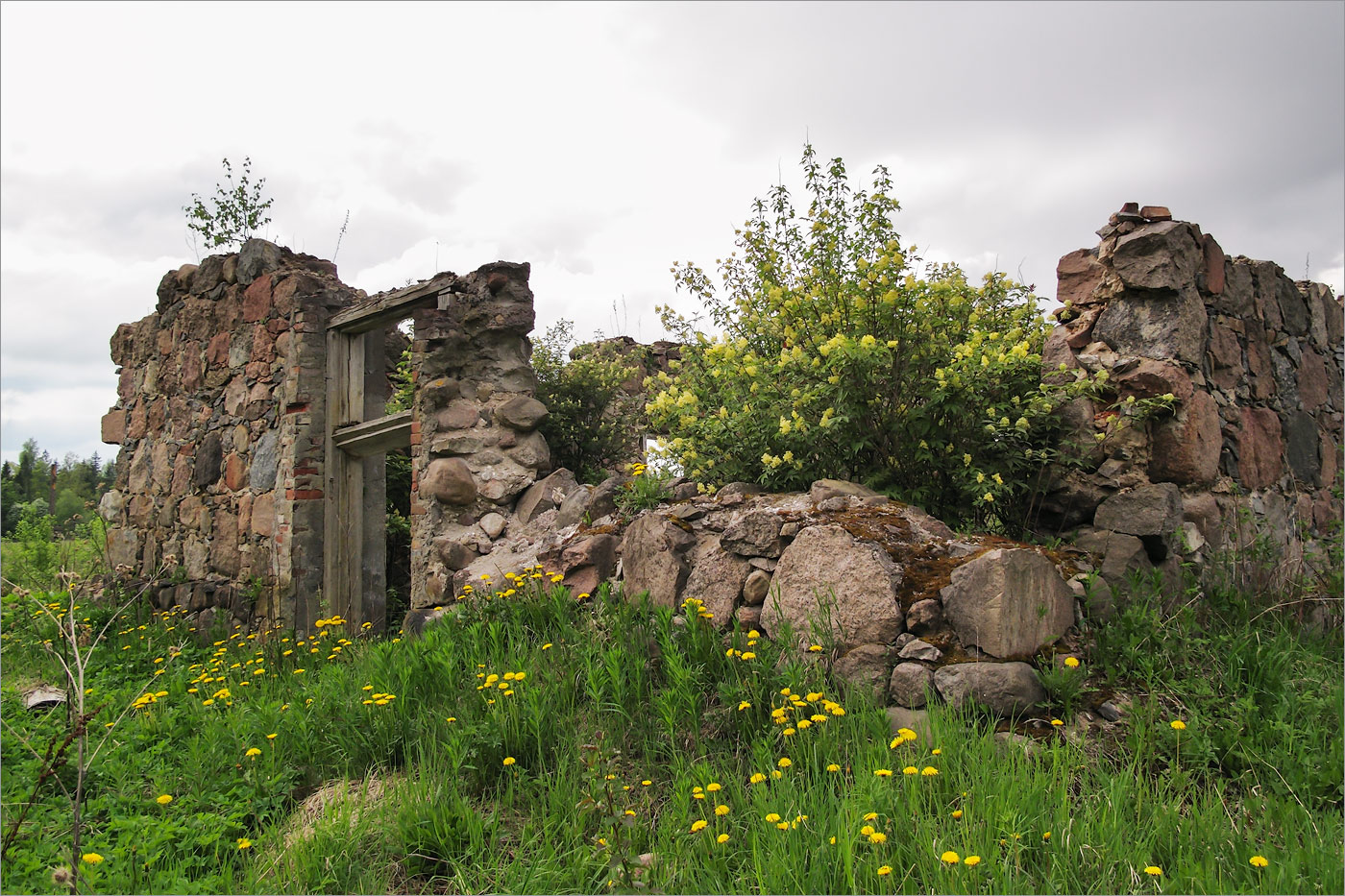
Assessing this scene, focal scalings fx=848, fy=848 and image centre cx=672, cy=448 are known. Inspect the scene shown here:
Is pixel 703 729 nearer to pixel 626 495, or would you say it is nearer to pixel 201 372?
pixel 626 495

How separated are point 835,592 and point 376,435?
4.74 m

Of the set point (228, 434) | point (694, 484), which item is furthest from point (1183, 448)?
point (228, 434)

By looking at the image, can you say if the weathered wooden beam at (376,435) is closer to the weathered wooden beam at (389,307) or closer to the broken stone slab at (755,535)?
the weathered wooden beam at (389,307)

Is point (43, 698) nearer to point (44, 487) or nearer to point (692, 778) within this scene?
point (692, 778)

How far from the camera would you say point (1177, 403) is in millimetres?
4629

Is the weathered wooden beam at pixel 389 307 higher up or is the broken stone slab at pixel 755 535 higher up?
the weathered wooden beam at pixel 389 307

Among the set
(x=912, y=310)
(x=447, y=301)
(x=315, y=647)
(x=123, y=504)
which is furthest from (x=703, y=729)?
(x=123, y=504)

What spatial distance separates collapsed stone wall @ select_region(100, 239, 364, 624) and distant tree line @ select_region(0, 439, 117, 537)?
6.68 meters

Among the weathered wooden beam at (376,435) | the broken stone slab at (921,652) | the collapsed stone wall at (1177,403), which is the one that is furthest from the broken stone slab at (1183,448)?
the weathered wooden beam at (376,435)

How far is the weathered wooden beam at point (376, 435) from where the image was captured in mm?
6824

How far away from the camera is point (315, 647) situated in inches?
224

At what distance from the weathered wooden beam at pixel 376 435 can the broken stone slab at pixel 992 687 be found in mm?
4769

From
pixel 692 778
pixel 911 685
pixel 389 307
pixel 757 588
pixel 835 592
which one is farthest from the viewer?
pixel 389 307

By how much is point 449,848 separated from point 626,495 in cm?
248
